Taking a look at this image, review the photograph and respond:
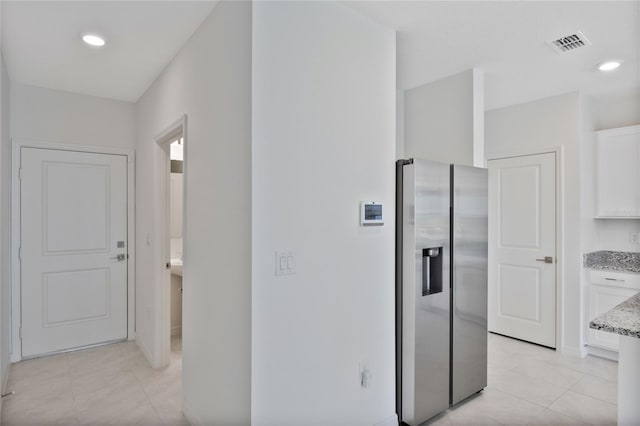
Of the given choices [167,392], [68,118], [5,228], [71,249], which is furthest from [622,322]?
[68,118]

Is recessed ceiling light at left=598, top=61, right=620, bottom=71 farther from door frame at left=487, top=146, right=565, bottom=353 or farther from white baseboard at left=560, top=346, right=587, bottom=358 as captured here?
white baseboard at left=560, top=346, right=587, bottom=358

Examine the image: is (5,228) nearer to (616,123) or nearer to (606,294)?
(606,294)

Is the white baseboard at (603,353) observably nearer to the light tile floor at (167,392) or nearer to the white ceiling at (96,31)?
the light tile floor at (167,392)

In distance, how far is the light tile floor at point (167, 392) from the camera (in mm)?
2439

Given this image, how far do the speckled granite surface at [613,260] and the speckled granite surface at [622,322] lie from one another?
196 centimetres

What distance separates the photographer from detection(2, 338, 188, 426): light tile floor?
2.44m

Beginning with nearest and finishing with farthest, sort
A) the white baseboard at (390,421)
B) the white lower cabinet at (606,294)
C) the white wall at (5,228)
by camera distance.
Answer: the white baseboard at (390,421) < the white wall at (5,228) < the white lower cabinet at (606,294)

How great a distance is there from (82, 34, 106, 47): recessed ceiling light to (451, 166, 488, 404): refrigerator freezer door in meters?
2.55

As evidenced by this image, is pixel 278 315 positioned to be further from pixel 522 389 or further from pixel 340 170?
pixel 522 389

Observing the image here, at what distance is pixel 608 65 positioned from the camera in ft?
9.60

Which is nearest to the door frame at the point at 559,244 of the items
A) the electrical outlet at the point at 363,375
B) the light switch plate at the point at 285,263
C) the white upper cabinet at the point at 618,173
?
the white upper cabinet at the point at 618,173

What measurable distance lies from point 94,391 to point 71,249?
1.49 metres

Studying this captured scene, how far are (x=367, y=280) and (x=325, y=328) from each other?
397 millimetres

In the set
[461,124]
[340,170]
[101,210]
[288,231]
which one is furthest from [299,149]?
[101,210]
